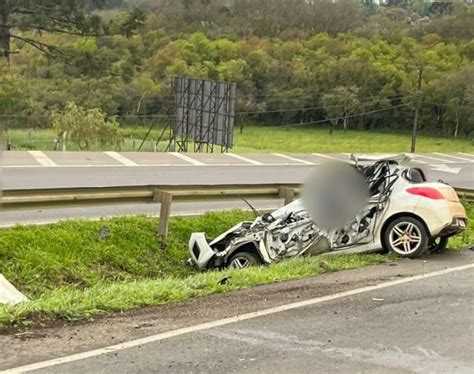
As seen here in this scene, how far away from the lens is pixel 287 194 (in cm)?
1169

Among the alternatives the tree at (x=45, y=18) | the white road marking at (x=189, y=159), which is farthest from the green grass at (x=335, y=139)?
the white road marking at (x=189, y=159)

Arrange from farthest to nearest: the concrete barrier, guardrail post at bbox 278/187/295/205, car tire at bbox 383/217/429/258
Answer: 1. guardrail post at bbox 278/187/295/205
2. car tire at bbox 383/217/429/258
3. the concrete barrier

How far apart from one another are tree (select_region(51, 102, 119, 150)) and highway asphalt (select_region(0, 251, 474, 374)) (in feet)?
146

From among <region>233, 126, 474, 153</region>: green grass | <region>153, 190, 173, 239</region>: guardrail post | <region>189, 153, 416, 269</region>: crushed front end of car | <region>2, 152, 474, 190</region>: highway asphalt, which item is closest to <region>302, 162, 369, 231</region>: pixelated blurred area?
<region>189, 153, 416, 269</region>: crushed front end of car

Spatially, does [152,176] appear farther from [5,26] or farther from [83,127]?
[5,26]

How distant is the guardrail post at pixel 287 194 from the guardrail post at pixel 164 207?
2.06 m

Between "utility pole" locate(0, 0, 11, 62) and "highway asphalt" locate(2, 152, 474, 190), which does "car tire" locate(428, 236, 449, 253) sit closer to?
"highway asphalt" locate(2, 152, 474, 190)

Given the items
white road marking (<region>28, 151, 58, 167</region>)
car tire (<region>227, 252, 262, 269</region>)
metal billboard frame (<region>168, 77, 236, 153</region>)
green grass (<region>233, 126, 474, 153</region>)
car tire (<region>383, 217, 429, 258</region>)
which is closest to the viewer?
car tire (<region>227, 252, 262, 269</region>)

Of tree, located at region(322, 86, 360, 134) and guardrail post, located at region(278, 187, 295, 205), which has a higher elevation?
tree, located at region(322, 86, 360, 134)

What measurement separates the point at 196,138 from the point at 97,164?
20.3 metres

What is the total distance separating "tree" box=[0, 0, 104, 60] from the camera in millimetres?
49125

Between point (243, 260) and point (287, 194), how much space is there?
95.1 inches

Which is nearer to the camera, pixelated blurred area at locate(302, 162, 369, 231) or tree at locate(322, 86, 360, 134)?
pixelated blurred area at locate(302, 162, 369, 231)

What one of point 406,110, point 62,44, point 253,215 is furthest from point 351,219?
point 406,110
